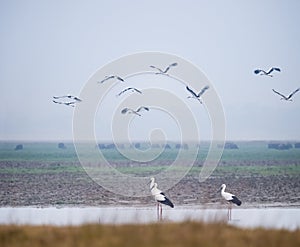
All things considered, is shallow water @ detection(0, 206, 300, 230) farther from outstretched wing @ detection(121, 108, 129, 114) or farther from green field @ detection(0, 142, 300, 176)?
green field @ detection(0, 142, 300, 176)

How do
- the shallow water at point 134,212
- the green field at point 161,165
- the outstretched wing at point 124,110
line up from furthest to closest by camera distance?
the green field at point 161,165, the outstretched wing at point 124,110, the shallow water at point 134,212

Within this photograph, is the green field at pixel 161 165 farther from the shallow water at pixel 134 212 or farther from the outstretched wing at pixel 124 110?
the shallow water at pixel 134 212

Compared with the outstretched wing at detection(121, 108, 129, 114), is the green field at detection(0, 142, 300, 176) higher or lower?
lower

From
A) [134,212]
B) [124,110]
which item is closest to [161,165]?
[124,110]

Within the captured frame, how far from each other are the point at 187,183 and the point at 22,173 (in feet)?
39.3

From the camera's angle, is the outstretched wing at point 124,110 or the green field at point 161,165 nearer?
the outstretched wing at point 124,110

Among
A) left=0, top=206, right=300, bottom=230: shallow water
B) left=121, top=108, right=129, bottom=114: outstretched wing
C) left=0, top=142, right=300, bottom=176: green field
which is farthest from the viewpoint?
left=0, top=142, right=300, bottom=176: green field

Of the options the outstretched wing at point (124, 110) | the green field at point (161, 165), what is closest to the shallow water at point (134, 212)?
the outstretched wing at point (124, 110)

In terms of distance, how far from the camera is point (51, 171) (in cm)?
4512

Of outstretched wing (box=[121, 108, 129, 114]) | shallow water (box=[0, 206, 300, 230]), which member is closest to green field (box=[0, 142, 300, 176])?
outstretched wing (box=[121, 108, 129, 114])

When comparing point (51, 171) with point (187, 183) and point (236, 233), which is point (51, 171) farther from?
point (236, 233)

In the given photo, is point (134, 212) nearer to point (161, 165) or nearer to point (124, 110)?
point (124, 110)

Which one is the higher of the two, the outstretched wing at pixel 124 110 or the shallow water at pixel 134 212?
the outstretched wing at pixel 124 110

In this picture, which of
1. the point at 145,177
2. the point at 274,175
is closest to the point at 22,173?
the point at 145,177
